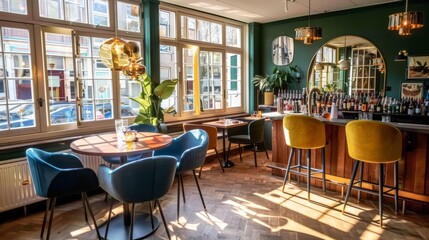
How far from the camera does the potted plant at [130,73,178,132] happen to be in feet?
14.3

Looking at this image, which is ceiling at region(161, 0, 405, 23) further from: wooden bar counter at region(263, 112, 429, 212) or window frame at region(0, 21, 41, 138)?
wooden bar counter at region(263, 112, 429, 212)

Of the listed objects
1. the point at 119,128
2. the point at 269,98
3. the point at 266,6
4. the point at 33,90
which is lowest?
the point at 119,128

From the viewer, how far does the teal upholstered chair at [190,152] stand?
321cm

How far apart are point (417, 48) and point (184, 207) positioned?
14.6 feet

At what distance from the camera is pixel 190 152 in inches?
126

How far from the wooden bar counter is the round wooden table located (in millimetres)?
2213

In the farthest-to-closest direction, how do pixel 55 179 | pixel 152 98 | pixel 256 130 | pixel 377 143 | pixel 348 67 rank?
1. pixel 348 67
2. pixel 256 130
3. pixel 152 98
4. pixel 377 143
5. pixel 55 179

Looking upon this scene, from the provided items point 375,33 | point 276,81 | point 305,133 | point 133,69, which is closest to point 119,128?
point 133,69

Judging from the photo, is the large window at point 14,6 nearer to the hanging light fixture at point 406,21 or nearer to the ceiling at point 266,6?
the ceiling at point 266,6

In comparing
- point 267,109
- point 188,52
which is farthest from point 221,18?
point 267,109

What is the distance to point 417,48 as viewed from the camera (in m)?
4.94

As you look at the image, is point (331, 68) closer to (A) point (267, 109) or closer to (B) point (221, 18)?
(A) point (267, 109)

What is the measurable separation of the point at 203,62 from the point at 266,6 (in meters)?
1.57

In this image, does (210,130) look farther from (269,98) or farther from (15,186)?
(15,186)
